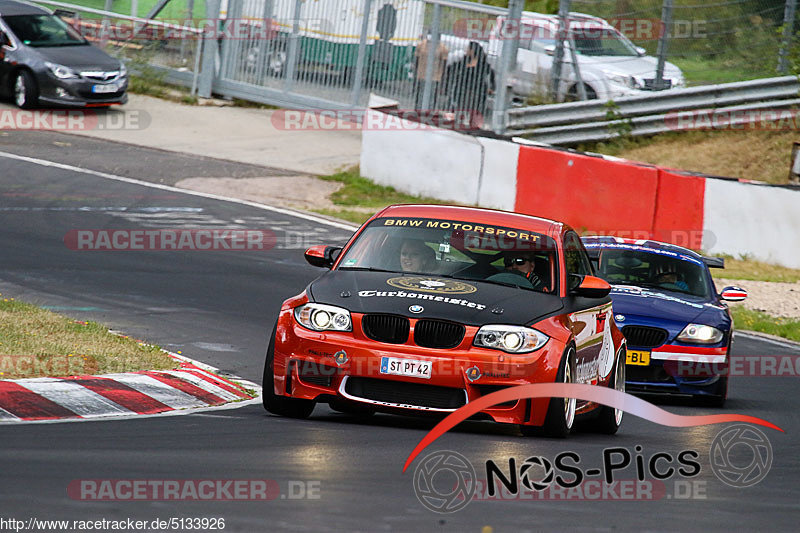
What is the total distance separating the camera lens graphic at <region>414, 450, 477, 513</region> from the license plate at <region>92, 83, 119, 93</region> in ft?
64.0

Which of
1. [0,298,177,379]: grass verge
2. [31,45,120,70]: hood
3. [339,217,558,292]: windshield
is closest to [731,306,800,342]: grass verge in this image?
[339,217,558,292]: windshield

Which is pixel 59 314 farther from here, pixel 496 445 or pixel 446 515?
pixel 446 515

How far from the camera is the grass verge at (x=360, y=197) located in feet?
70.2

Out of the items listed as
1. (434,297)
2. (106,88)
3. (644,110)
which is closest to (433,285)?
(434,297)

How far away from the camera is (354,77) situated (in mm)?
27594

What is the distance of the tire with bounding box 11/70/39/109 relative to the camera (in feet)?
82.5

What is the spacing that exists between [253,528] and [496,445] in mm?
2704

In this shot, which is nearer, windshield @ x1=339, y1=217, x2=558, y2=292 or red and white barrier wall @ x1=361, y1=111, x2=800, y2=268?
windshield @ x1=339, y1=217, x2=558, y2=292

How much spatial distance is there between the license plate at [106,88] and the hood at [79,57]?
0.32m

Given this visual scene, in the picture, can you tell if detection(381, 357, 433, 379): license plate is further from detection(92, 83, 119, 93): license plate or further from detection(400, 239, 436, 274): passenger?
detection(92, 83, 119, 93): license plate

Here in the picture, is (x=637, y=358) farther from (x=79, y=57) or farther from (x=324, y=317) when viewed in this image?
(x=79, y=57)

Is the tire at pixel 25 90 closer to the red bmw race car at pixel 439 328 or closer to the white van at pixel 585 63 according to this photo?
the white van at pixel 585 63

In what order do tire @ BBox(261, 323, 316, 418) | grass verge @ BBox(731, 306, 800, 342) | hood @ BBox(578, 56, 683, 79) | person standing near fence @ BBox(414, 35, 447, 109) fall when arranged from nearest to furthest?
tire @ BBox(261, 323, 316, 418) → grass verge @ BBox(731, 306, 800, 342) → hood @ BBox(578, 56, 683, 79) → person standing near fence @ BBox(414, 35, 447, 109)

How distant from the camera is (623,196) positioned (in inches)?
787
